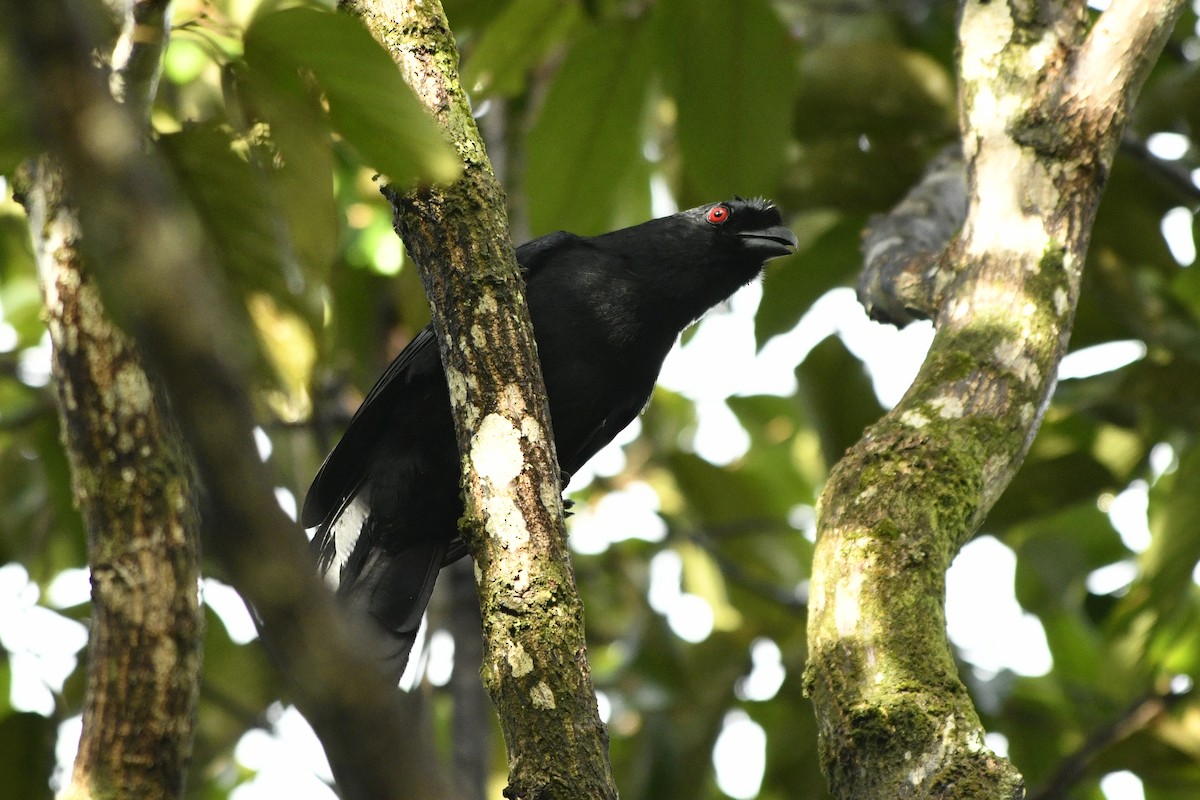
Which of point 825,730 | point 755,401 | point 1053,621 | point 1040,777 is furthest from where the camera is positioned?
point 755,401

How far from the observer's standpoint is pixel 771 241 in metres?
4.49

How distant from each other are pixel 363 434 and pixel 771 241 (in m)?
1.59

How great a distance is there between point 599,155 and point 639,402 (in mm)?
864

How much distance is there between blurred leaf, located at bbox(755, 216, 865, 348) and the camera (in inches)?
168

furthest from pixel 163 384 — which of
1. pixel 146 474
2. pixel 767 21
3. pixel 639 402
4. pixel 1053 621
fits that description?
pixel 1053 621

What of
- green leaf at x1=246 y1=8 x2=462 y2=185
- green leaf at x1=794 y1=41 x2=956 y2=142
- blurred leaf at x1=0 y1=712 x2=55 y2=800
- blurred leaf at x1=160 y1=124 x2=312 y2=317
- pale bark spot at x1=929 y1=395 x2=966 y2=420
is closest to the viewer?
green leaf at x1=246 y1=8 x2=462 y2=185

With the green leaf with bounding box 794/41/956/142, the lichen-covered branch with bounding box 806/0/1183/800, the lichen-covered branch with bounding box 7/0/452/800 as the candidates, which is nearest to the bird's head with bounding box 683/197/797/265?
the green leaf with bounding box 794/41/956/142

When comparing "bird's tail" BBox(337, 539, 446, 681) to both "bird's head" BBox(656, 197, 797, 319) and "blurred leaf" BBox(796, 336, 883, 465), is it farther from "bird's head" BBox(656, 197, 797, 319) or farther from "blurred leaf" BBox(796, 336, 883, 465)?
"blurred leaf" BBox(796, 336, 883, 465)

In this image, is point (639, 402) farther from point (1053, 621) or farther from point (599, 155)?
point (1053, 621)

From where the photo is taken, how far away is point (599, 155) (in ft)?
12.9

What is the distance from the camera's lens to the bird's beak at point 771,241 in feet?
14.6

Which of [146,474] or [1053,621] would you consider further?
[1053,621]

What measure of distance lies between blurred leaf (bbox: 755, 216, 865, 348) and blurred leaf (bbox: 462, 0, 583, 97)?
3.57 ft

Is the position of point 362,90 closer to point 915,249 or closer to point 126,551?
point 126,551
